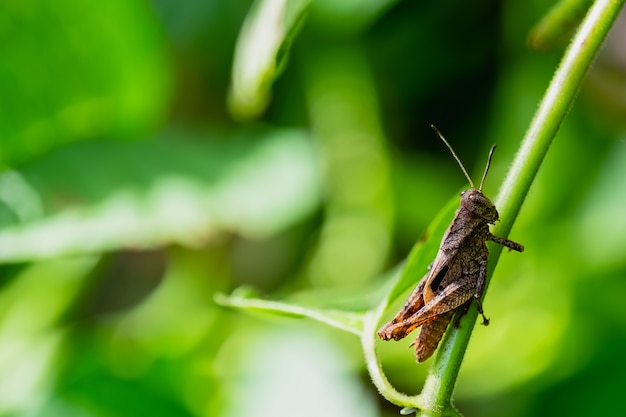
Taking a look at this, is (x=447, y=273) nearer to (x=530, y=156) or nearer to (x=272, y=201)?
(x=530, y=156)

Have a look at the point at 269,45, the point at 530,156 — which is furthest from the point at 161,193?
the point at 530,156

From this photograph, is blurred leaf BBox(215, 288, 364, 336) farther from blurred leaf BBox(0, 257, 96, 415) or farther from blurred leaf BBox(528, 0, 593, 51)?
blurred leaf BBox(0, 257, 96, 415)

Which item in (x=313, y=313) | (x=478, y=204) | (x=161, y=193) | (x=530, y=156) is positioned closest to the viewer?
(x=530, y=156)

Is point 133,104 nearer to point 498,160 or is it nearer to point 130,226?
point 130,226

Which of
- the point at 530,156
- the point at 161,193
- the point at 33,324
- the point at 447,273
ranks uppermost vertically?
the point at 530,156

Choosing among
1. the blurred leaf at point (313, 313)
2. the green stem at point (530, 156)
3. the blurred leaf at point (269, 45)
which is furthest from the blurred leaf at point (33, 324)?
the green stem at point (530, 156)

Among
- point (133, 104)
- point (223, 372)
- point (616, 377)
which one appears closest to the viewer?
point (616, 377)

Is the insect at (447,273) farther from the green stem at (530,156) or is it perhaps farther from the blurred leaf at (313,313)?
the green stem at (530,156)

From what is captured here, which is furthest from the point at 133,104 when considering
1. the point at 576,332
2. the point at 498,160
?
the point at 576,332
